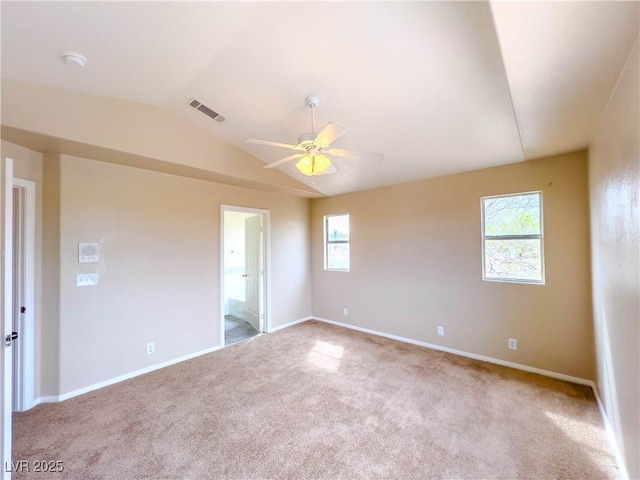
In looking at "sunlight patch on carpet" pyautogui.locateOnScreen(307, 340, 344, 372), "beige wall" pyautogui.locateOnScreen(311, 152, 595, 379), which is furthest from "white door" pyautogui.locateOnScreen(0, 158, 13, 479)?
"beige wall" pyautogui.locateOnScreen(311, 152, 595, 379)

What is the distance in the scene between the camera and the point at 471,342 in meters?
3.54

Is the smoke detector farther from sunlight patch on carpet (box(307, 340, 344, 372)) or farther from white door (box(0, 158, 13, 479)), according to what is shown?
sunlight patch on carpet (box(307, 340, 344, 372))

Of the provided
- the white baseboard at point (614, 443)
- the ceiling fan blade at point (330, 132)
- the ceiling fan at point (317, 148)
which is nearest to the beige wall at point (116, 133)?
the ceiling fan at point (317, 148)

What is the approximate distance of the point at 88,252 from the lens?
2.87 m

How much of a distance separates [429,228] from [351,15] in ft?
9.45

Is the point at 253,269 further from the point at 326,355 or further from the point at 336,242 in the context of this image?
the point at 326,355

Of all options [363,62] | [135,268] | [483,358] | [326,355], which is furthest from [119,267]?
[483,358]

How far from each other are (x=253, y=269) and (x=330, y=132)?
3.60 m

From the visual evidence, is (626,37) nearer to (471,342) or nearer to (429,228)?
(429,228)

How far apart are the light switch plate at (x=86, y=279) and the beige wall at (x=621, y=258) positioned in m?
4.39

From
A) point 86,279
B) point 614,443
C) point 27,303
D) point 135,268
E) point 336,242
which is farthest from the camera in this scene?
point 336,242

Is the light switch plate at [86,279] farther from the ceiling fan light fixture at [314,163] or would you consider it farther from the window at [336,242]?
the window at [336,242]

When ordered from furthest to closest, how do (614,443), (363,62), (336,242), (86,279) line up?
(336,242)
(86,279)
(363,62)
(614,443)

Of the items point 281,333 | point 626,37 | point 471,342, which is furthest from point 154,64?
point 471,342
